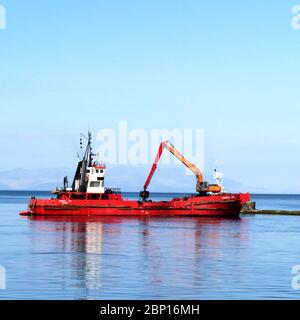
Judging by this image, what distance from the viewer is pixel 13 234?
72.9 m

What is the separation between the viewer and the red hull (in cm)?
10381

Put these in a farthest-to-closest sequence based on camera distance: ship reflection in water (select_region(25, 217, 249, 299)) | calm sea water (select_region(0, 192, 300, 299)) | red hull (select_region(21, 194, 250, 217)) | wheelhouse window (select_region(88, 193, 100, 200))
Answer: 1. wheelhouse window (select_region(88, 193, 100, 200))
2. red hull (select_region(21, 194, 250, 217))
3. ship reflection in water (select_region(25, 217, 249, 299))
4. calm sea water (select_region(0, 192, 300, 299))

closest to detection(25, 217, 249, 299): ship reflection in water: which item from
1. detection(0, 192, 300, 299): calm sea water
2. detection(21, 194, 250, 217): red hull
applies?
detection(0, 192, 300, 299): calm sea water

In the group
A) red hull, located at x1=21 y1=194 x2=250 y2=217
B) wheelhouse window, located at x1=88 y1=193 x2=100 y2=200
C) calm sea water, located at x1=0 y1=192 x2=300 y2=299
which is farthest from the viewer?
wheelhouse window, located at x1=88 y1=193 x2=100 y2=200

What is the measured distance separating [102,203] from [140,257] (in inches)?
2079

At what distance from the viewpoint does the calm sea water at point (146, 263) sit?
118 feet

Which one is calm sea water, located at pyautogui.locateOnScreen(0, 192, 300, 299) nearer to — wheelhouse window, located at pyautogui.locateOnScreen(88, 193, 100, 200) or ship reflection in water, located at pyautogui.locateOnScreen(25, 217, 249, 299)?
ship reflection in water, located at pyautogui.locateOnScreen(25, 217, 249, 299)

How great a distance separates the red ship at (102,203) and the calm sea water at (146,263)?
22.4 m

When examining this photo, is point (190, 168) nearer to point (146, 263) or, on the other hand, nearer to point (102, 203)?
point (102, 203)

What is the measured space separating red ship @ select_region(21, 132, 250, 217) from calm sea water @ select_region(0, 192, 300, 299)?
22440 mm

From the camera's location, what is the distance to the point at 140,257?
51.0 metres
